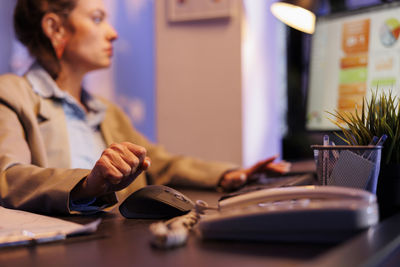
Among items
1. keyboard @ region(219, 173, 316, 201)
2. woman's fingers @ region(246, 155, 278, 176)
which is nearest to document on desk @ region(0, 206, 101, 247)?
keyboard @ region(219, 173, 316, 201)

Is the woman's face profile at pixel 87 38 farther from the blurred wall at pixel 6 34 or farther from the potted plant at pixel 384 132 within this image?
the potted plant at pixel 384 132

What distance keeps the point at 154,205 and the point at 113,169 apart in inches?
3.9

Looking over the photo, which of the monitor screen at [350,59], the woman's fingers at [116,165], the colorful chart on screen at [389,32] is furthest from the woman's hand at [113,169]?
the colorful chart on screen at [389,32]

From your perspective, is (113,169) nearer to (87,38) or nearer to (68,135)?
(68,135)

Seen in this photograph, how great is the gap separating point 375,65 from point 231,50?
756mm

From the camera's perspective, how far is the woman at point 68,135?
0.75 metres

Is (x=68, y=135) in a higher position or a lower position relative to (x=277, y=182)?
higher

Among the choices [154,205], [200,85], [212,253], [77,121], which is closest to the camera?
[212,253]

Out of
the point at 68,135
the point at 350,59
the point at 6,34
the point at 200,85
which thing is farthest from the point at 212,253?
the point at 200,85

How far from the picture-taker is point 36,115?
3.89ft

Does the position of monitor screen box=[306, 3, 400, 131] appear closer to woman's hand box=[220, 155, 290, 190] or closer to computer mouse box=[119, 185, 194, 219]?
woman's hand box=[220, 155, 290, 190]

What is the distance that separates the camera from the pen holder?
0.62 metres

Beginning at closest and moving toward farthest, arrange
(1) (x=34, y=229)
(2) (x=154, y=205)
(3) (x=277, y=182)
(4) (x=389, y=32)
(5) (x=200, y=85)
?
1. (1) (x=34, y=229)
2. (2) (x=154, y=205)
3. (3) (x=277, y=182)
4. (4) (x=389, y=32)
5. (5) (x=200, y=85)

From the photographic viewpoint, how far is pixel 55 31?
4.61ft
